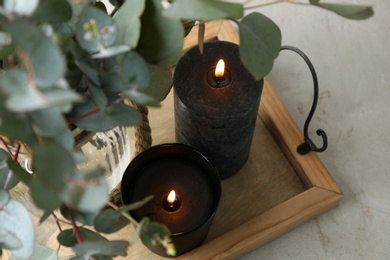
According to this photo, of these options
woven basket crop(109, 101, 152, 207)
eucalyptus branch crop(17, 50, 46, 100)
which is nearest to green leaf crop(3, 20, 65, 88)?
eucalyptus branch crop(17, 50, 46, 100)

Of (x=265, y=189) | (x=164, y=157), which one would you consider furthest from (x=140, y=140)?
(x=265, y=189)

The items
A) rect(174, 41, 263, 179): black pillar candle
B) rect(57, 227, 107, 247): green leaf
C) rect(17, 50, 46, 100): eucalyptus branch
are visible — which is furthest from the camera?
rect(174, 41, 263, 179): black pillar candle

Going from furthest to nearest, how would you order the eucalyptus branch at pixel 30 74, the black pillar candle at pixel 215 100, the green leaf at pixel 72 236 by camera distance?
the black pillar candle at pixel 215 100 < the green leaf at pixel 72 236 < the eucalyptus branch at pixel 30 74

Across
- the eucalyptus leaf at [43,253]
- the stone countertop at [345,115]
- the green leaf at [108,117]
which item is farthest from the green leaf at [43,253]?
the stone countertop at [345,115]

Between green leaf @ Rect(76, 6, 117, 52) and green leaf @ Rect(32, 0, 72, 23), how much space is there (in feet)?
0.08

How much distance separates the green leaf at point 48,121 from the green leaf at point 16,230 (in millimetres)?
69

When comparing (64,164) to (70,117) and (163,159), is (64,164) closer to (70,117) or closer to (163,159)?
(70,117)

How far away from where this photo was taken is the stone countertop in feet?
1.68

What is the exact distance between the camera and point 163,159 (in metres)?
0.48

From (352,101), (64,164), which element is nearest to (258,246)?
(352,101)

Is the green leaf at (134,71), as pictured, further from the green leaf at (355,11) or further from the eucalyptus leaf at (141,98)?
the green leaf at (355,11)

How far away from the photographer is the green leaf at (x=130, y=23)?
0.25 m

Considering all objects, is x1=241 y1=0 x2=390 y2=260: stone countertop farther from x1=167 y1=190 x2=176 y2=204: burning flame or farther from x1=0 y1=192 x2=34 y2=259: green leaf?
x1=0 y1=192 x2=34 y2=259: green leaf

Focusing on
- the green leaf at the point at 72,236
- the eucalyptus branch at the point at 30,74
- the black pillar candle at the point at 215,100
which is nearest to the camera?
the eucalyptus branch at the point at 30,74
